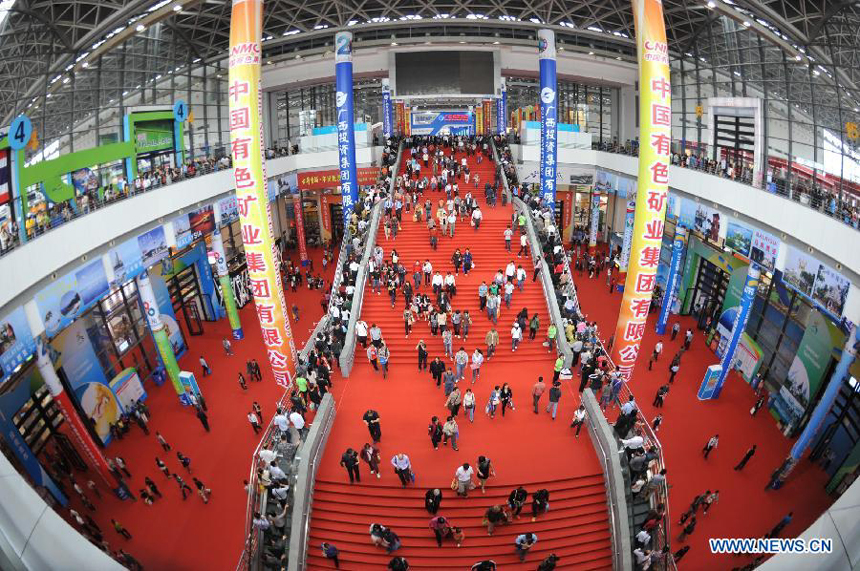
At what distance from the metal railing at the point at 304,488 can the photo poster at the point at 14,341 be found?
24.1 feet

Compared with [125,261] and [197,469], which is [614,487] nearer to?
[197,469]

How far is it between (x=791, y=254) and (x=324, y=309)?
1807cm

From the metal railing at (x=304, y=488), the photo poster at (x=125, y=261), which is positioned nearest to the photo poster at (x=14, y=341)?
the photo poster at (x=125, y=261)

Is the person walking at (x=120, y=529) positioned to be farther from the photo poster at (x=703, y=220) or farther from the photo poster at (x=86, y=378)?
the photo poster at (x=703, y=220)

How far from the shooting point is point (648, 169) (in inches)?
594

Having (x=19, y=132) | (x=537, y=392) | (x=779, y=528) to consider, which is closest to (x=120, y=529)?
(x=19, y=132)

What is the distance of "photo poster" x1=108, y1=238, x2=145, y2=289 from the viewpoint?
55.7 feet

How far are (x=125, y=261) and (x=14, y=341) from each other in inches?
214

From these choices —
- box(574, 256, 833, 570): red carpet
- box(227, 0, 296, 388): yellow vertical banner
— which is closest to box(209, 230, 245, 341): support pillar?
box(227, 0, 296, 388): yellow vertical banner

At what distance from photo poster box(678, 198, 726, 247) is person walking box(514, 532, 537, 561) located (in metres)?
15.1

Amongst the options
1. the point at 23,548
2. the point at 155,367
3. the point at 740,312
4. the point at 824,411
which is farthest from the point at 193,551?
the point at 740,312

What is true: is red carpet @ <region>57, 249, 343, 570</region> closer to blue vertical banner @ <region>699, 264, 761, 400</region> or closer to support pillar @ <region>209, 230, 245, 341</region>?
support pillar @ <region>209, 230, 245, 341</region>

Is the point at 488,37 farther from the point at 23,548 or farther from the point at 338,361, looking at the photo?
the point at 23,548

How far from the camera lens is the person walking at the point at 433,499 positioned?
10336 mm
